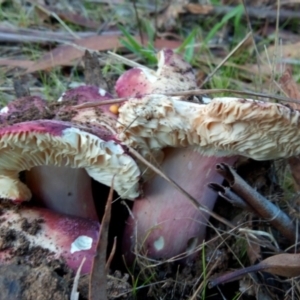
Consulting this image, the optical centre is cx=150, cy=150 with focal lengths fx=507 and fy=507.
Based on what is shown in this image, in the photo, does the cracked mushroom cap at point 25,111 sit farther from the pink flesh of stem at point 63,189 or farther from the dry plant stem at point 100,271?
the dry plant stem at point 100,271

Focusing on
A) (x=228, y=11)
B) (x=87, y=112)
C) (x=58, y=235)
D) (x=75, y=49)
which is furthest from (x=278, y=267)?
(x=228, y=11)

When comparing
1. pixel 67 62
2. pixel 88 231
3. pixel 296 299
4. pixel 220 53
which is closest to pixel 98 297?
pixel 88 231

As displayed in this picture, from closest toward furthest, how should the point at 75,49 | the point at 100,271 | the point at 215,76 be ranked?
1. the point at 100,271
2. the point at 215,76
3. the point at 75,49

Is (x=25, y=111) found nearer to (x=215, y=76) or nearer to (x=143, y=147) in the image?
(x=143, y=147)

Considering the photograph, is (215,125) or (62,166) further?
(62,166)

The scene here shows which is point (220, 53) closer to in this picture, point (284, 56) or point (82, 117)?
point (284, 56)
